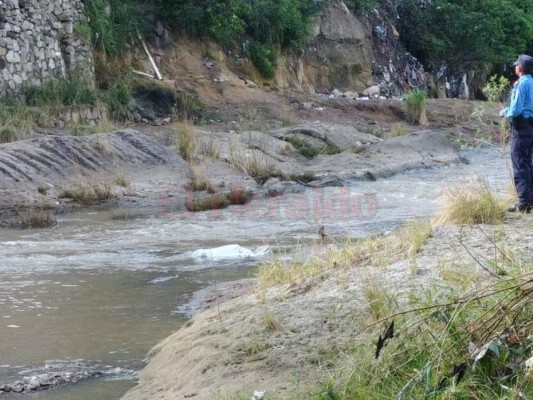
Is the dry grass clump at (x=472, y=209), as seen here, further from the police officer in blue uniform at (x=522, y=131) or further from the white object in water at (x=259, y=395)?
the white object in water at (x=259, y=395)

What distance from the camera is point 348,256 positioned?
8188 millimetres

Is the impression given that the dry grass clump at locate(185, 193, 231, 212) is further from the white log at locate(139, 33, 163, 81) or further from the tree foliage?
the tree foliage

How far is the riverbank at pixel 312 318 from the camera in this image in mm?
6012

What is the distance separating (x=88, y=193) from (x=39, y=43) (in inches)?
263

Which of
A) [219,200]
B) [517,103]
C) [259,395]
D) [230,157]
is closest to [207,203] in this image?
[219,200]

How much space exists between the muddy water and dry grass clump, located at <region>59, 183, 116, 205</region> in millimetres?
689

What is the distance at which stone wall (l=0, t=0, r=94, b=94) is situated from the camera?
2159 cm

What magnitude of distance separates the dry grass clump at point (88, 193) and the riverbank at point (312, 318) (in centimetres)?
904

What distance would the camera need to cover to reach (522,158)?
965 centimetres

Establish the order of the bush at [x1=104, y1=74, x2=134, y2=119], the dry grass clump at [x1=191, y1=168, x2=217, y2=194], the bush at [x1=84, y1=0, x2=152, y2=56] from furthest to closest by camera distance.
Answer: the bush at [x1=84, y1=0, x2=152, y2=56], the bush at [x1=104, y1=74, x2=134, y2=119], the dry grass clump at [x1=191, y1=168, x2=217, y2=194]

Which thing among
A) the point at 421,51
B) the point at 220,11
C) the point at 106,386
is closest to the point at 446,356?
the point at 106,386

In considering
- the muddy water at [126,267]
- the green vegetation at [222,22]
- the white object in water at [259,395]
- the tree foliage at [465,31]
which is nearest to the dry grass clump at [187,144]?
the muddy water at [126,267]

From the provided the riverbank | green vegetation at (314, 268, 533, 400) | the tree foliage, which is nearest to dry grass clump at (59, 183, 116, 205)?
the riverbank

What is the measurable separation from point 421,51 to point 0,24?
62.9ft
